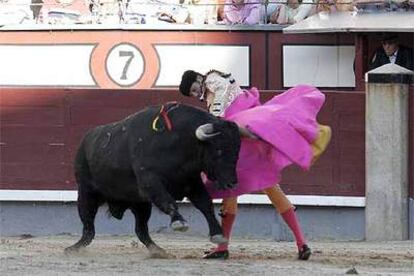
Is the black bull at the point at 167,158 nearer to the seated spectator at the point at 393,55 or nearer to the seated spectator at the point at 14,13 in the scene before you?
the seated spectator at the point at 393,55

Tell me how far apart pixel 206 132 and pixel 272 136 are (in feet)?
1.29

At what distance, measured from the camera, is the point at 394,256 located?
727 centimetres

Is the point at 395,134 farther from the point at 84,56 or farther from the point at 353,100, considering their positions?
the point at 84,56

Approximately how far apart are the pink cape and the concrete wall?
255 cm

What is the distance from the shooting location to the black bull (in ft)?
20.2

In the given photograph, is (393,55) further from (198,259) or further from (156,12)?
(198,259)

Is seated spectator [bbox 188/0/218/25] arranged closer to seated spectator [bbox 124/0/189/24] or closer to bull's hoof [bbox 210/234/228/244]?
seated spectator [bbox 124/0/189/24]

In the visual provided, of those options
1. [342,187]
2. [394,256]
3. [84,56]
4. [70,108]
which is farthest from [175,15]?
[394,256]

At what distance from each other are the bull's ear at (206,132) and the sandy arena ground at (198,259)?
25.6 inches

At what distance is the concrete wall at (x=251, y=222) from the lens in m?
9.03

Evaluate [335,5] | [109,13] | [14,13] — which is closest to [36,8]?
[14,13]

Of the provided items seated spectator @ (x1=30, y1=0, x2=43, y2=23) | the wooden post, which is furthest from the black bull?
seated spectator @ (x1=30, y1=0, x2=43, y2=23)

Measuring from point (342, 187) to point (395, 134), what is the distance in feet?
1.87

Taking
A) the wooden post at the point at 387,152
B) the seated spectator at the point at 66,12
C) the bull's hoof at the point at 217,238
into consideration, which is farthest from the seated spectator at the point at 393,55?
the bull's hoof at the point at 217,238
